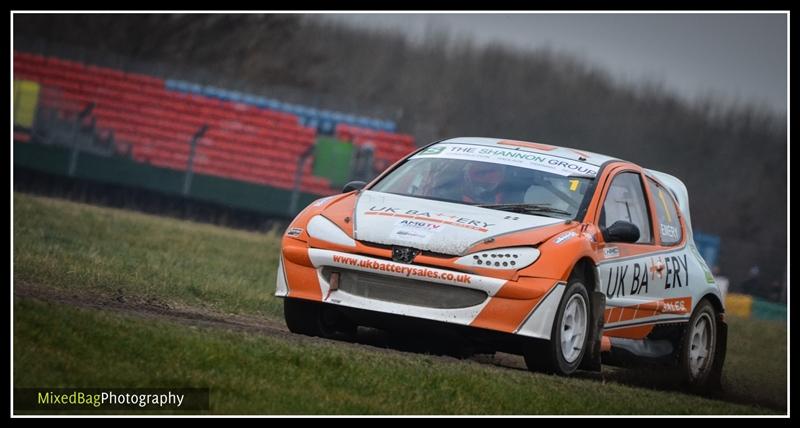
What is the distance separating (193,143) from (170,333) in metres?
19.0

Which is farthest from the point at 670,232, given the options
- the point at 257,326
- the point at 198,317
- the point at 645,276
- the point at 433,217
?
the point at 198,317

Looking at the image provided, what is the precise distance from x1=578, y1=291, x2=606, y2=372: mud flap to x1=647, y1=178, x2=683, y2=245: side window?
1.46 m

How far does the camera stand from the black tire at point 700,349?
36.5 ft

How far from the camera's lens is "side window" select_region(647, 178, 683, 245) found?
444 inches

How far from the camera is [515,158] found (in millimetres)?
10562

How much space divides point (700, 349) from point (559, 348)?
2.57 metres

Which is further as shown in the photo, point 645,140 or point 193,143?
point 645,140

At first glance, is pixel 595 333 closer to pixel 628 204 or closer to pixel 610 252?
pixel 610 252

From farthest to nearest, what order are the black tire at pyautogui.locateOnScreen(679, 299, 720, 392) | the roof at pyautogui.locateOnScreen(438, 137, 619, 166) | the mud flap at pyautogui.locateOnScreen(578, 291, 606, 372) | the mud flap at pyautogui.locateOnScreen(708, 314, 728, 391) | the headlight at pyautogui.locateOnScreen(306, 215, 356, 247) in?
1. the mud flap at pyautogui.locateOnScreen(708, 314, 728, 391)
2. the black tire at pyautogui.locateOnScreen(679, 299, 720, 392)
3. the roof at pyautogui.locateOnScreen(438, 137, 619, 166)
4. the mud flap at pyautogui.locateOnScreen(578, 291, 606, 372)
5. the headlight at pyautogui.locateOnScreen(306, 215, 356, 247)

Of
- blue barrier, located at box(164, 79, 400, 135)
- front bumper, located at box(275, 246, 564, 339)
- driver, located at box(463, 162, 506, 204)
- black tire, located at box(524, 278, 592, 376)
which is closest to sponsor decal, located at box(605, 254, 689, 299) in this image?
black tire, located at box(524, 278, 592, 376)

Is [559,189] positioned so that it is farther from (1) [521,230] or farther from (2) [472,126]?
(2) [472,126]

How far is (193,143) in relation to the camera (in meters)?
27.0

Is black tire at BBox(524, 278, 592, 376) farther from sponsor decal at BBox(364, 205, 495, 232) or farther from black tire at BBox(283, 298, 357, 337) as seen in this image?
black tire at BBox(283, 298, 357, 337)

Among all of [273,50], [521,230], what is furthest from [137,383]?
[273,50]
